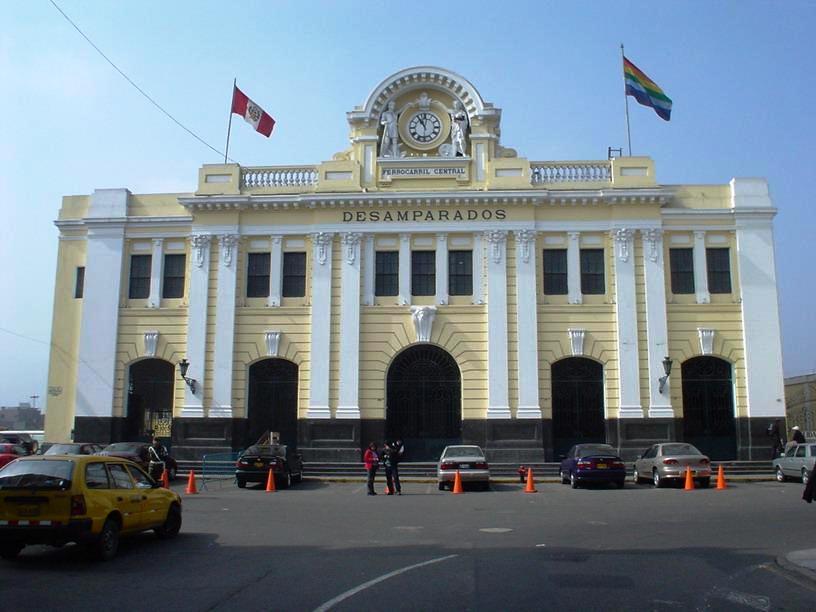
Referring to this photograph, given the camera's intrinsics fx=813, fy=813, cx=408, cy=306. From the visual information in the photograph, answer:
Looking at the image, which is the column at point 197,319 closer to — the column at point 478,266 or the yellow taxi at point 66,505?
the column at point 478,266

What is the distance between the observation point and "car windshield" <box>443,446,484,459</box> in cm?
2592

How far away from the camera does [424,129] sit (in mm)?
34094

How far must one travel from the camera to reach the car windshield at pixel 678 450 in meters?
25.9

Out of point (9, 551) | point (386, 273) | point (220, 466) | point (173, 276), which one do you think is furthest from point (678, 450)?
point (173, 276)

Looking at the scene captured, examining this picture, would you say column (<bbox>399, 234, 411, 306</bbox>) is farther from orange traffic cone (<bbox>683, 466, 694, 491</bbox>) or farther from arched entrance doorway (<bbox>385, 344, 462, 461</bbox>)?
orange traffic cone (<bbox>683, 466, 694, 491</bbox>)

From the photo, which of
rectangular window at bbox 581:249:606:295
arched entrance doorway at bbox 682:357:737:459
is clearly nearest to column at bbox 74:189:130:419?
rectangular window at bbox 581:249:606:295

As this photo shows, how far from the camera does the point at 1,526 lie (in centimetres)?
1142

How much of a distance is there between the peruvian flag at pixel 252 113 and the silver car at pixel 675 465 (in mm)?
20126

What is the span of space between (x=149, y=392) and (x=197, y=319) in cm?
A: 382

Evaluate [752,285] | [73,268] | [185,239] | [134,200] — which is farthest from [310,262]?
[752,285]

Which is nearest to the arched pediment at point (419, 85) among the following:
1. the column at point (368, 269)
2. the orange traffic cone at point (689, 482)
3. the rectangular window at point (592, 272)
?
the column at point (368, 269)

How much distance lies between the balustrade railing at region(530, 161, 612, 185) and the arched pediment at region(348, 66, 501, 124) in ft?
9.44

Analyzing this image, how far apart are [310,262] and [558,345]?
1059 cm

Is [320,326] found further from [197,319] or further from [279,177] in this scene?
[279,177]
